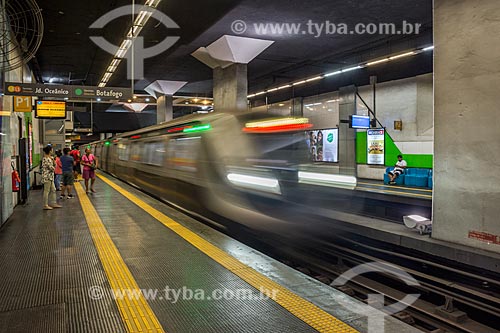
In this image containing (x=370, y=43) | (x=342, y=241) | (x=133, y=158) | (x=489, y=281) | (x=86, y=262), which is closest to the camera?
(x=86, y=262)

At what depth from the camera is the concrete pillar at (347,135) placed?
58.5 ft

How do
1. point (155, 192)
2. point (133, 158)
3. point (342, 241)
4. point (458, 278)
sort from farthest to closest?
point (133, 158), point (155, 192), point (342, 241), point (458, 278)

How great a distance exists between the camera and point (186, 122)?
29.0 feet

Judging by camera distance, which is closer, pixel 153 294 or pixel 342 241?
pixel 153 294

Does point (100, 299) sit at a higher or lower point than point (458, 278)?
higher

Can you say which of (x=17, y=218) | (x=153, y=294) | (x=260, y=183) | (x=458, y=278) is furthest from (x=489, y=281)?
(x=17, y=218)

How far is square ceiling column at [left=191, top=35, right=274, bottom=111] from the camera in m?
12.8

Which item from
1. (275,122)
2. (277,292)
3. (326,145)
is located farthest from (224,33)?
(277,292)

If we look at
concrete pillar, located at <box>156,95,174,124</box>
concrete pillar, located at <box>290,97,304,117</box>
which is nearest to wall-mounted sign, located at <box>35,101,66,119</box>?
concrete pillar, located at <box>156,95,174,124</box>

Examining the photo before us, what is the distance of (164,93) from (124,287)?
60.6 ft

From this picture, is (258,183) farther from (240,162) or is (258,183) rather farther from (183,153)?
(183,153)

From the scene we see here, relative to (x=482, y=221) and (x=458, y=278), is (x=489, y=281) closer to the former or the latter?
(x=458, y=278)

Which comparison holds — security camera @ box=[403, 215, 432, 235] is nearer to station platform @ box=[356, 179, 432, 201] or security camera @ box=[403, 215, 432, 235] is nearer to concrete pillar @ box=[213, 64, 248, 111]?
station platform @ box=[356, 179, 432, 201]

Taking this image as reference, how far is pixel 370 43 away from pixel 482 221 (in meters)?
8.72
